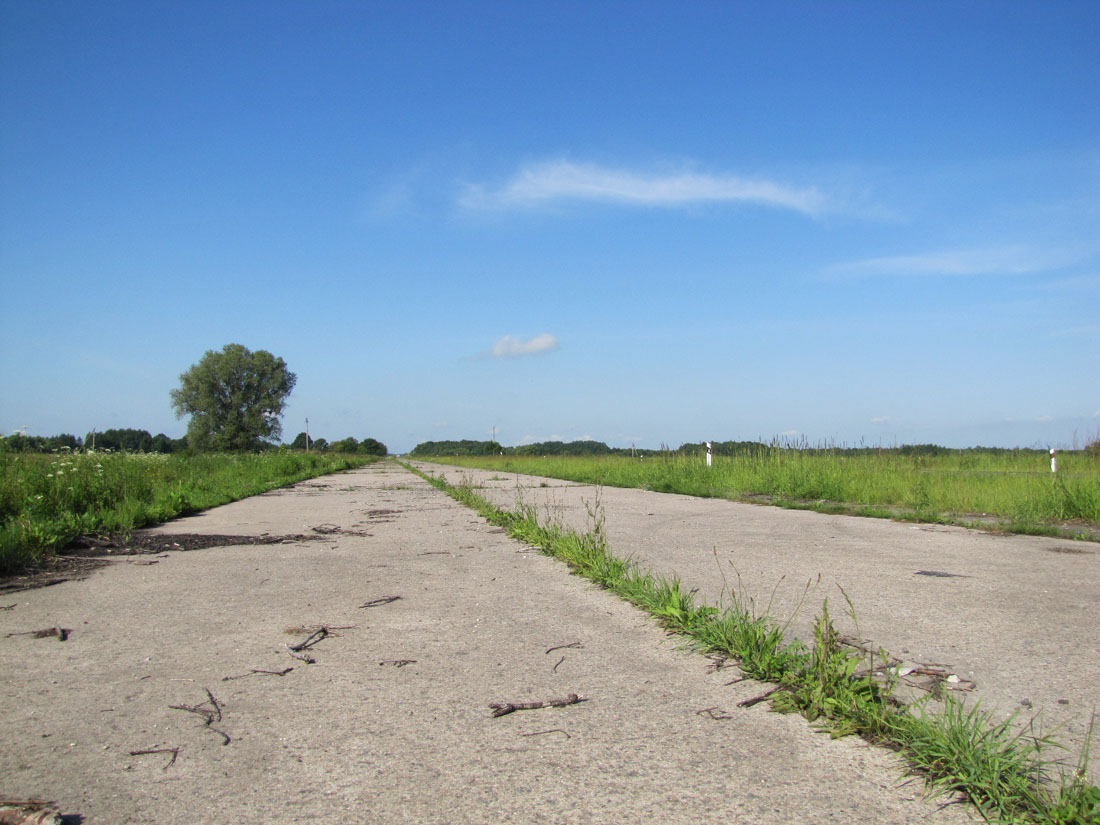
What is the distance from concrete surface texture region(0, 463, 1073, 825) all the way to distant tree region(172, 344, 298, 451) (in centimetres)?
7618

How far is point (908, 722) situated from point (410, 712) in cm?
181

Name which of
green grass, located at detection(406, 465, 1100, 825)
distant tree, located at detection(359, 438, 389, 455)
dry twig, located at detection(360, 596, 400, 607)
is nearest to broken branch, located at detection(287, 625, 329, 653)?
dry twig, located at detection(360, 596, 400, 607)

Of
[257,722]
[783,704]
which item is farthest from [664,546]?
[257,722]

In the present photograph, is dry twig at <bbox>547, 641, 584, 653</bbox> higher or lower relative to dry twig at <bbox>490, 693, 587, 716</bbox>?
higher

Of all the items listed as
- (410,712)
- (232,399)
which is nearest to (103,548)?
(410,712)

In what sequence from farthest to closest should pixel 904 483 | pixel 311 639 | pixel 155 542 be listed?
1. pixel 904 483
2. pixel 155 542
3. pixel 311 639

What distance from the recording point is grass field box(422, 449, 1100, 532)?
412 inches

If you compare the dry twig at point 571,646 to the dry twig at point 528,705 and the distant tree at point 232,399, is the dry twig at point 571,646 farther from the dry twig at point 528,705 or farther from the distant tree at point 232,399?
the distant tree at point 232,399

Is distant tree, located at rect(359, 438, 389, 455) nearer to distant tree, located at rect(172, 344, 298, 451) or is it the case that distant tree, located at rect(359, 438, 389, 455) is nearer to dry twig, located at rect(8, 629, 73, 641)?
distant tree, located at rect(172, 344, 298, 451)

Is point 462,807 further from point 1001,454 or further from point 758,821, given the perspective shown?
point 1001,454

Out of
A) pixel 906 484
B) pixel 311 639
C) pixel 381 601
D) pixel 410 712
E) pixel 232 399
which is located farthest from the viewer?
pixel 232 399

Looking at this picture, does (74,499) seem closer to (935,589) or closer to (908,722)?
(935,589)

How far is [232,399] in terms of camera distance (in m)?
79.2

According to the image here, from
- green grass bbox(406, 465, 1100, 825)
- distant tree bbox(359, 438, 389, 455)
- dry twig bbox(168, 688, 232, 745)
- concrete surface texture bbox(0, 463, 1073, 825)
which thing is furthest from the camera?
distant tree bbox(359, 438, 389, 455)
